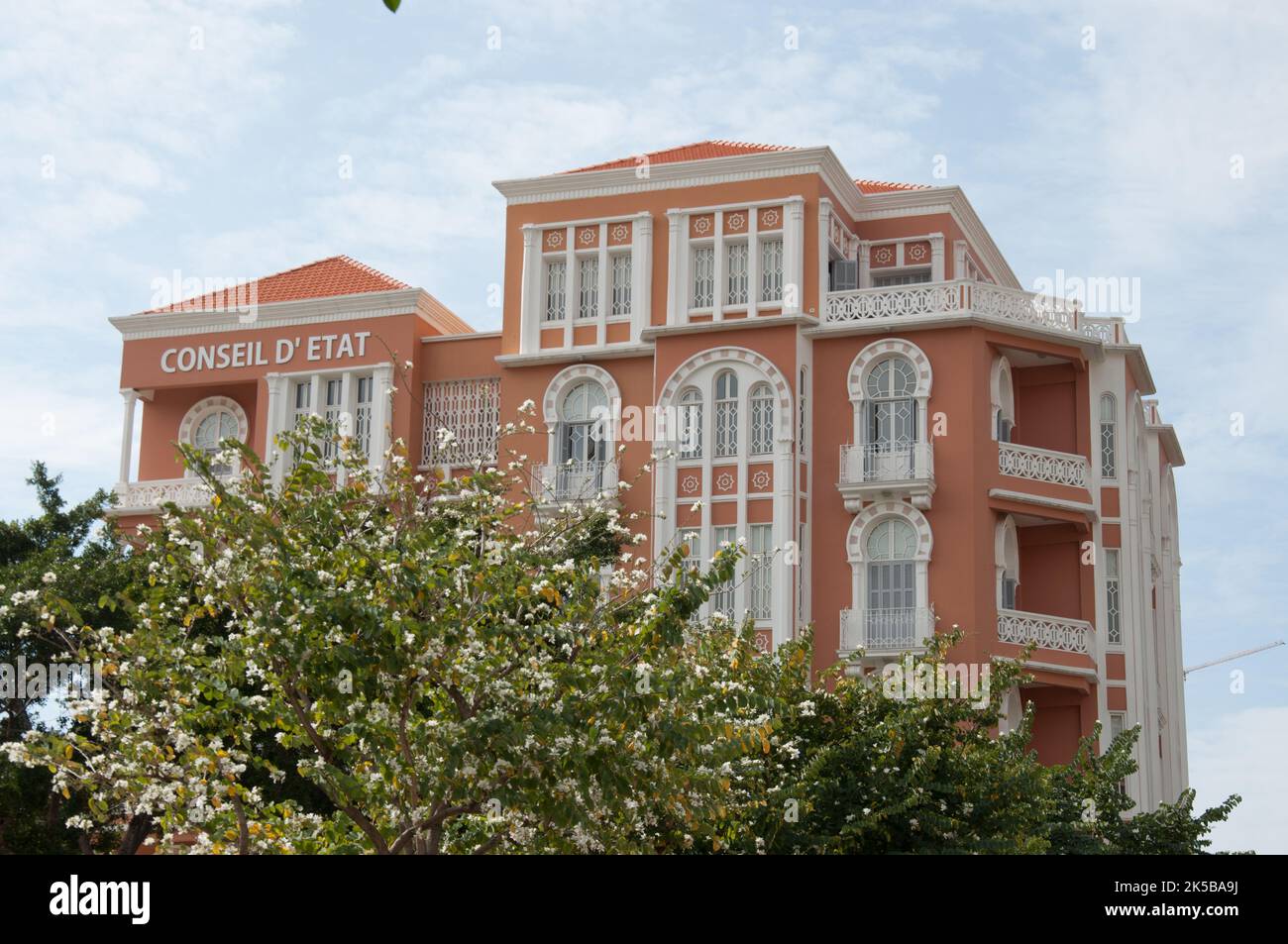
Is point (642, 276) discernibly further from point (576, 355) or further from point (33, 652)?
point (33, 652)

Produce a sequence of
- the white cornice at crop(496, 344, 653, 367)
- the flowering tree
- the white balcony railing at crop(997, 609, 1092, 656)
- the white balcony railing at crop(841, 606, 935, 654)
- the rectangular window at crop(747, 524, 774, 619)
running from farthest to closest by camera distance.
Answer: the white cornice at crop(496, 344, 653, 367) → the rectangular window at crop(747, 524, 774, 619) → the white balcony railing at crop(997, 609, 1092, 656) → the white balcony railing at crop(841, 606, 935, 654) → the flowering tree

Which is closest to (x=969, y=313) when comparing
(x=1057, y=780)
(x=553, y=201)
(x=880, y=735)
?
(x=553, y=201)

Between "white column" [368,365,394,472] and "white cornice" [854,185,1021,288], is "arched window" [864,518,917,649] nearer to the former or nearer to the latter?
"white cornice" [854,185,1021,288]

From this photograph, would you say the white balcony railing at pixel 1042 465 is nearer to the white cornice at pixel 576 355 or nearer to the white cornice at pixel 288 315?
the white cornice at pixel 576 355

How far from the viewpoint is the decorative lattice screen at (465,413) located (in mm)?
40625

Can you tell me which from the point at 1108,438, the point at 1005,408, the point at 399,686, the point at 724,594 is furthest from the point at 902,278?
the point at 399,686

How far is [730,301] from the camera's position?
39.2 meters

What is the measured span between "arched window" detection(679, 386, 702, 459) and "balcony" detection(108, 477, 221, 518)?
11543 mm

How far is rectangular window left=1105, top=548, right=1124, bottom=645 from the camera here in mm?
37250

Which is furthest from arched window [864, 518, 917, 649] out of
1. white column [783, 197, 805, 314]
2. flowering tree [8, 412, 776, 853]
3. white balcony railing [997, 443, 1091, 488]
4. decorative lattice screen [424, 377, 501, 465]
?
flowering tree [8, 412, 776, 853]

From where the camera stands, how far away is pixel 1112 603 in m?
37.5

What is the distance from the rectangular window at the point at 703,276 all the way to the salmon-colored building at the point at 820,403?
60mm
